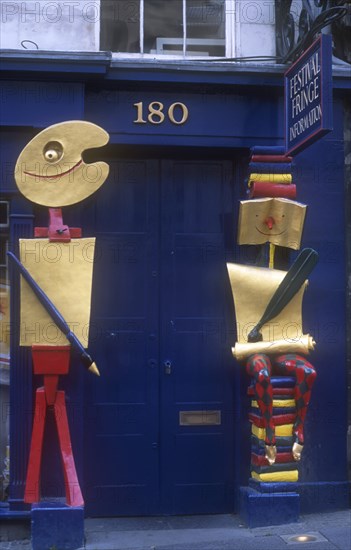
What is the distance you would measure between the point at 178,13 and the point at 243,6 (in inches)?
23.4

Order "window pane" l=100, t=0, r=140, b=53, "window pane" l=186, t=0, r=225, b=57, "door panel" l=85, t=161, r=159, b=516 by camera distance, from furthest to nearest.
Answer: "window pane" l=186, t=0, r=225, b=57 < "window pane" l=100, t=0, r=140, b=53 < "door panel" l=85, t=161, r=159, b=516

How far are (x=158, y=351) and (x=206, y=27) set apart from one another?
9.76ft

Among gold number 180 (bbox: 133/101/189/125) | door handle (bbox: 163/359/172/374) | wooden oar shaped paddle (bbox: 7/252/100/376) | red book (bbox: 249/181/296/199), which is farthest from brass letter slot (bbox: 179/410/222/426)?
gold number 180 (bbox: 133/101/189/125)

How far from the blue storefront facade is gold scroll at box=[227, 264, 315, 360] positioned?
0.42 m

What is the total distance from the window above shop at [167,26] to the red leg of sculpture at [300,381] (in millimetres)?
2859

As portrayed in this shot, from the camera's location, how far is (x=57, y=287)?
6.97 m

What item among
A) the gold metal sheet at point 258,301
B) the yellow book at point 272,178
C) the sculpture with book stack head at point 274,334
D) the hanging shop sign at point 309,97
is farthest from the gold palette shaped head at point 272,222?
the hanging shop sign at point 309,97

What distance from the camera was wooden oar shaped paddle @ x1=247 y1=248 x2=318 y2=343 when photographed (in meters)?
7.05

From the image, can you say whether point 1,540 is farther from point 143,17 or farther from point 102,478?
point 143,17

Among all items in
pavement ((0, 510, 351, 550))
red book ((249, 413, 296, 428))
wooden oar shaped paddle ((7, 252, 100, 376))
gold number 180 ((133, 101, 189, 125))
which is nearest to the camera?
pavement ((0, 510, 351, 550))

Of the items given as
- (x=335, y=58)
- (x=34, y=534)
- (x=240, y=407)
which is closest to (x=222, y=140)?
(x=335, y=58)

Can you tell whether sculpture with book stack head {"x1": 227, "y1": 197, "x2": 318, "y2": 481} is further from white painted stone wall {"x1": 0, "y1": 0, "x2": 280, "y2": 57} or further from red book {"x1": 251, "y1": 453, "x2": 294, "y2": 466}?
white painted stone wall {"x1": 0, "y1": 0, "x2": 280, "y2": 57}

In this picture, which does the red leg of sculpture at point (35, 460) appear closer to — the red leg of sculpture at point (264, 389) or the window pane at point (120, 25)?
the red leg of sculpture at point (264, 389)

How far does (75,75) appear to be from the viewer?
285 inches
